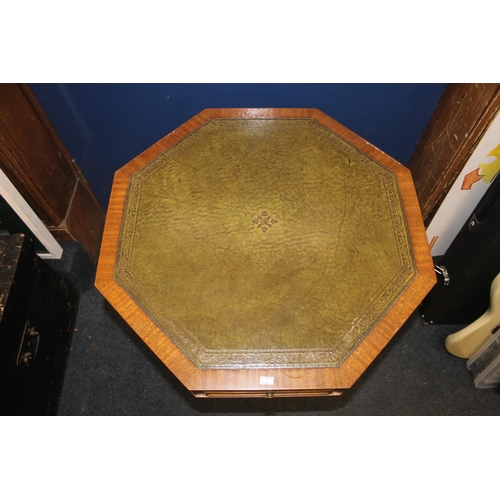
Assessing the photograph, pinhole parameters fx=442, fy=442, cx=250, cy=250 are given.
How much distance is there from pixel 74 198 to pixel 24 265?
520 millimetres

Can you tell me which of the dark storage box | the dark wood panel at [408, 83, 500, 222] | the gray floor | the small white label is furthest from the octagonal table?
the gray floor

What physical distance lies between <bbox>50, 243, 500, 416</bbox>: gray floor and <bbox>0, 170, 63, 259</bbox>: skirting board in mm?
362

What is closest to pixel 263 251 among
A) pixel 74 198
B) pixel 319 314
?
pixel 319 314

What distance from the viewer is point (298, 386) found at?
105 cm

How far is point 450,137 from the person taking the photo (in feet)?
5.11

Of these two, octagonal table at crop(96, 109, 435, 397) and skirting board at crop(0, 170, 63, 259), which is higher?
octagonal table at crop(96, 109, 435, 397)

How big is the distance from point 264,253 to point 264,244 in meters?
0.03

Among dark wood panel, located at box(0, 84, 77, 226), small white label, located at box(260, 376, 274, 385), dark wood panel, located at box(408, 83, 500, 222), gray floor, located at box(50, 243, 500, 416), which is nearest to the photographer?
small white label, located at box(260, 376, 274, 385)

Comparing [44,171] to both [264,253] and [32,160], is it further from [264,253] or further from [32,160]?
[264,253]

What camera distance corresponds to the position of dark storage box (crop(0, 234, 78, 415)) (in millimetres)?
1426

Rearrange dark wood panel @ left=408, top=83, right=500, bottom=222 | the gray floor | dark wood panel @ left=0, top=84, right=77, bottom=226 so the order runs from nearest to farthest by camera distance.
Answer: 1. dark wood panel @ left=408, top=83, right=500, bottom=222
2. dark wood panel @ left=0, top=84, right=77, bottom=226
3. the gray floor

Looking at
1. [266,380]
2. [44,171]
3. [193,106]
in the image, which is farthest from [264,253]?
[44,171]

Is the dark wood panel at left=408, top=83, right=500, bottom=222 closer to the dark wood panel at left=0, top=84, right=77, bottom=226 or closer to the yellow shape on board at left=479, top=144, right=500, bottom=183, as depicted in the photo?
the yellow shape on board at left=479, top=144, right=500, bottom=183

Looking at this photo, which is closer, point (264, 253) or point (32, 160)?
point (264, 253)
